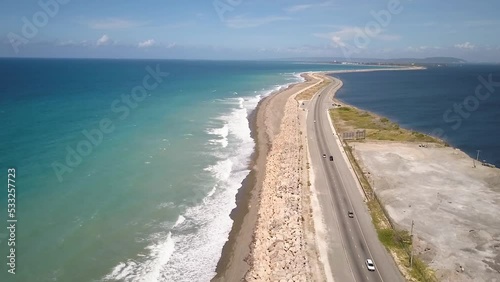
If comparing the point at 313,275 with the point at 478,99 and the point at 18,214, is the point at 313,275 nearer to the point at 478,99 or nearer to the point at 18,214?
the point at 18,214

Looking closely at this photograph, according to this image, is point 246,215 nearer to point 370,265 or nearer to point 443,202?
point 370,265

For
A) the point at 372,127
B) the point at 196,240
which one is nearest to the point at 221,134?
the point at 372,127

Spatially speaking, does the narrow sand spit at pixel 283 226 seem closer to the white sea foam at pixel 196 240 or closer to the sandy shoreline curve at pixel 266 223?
the sandy shoreline curve at pixel 266 223

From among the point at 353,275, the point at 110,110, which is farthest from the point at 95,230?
the point at 110,110

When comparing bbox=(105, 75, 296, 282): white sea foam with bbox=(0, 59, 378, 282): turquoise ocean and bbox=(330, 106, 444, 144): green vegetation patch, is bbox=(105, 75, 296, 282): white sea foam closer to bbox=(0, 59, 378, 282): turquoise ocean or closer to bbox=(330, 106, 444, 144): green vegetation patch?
bbox=(0, 59, 378, 282): turquoise ocean

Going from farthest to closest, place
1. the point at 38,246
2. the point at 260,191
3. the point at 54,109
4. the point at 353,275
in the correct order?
the point at 54,109 < the point at 260,191 < the point at 38,246 < the point at 353,275

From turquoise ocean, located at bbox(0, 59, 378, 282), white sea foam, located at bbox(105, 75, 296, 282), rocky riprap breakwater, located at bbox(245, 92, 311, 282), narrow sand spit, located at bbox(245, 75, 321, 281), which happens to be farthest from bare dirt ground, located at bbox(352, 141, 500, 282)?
turquoise ocean, located at bbox(0, 59, 378, 282)
